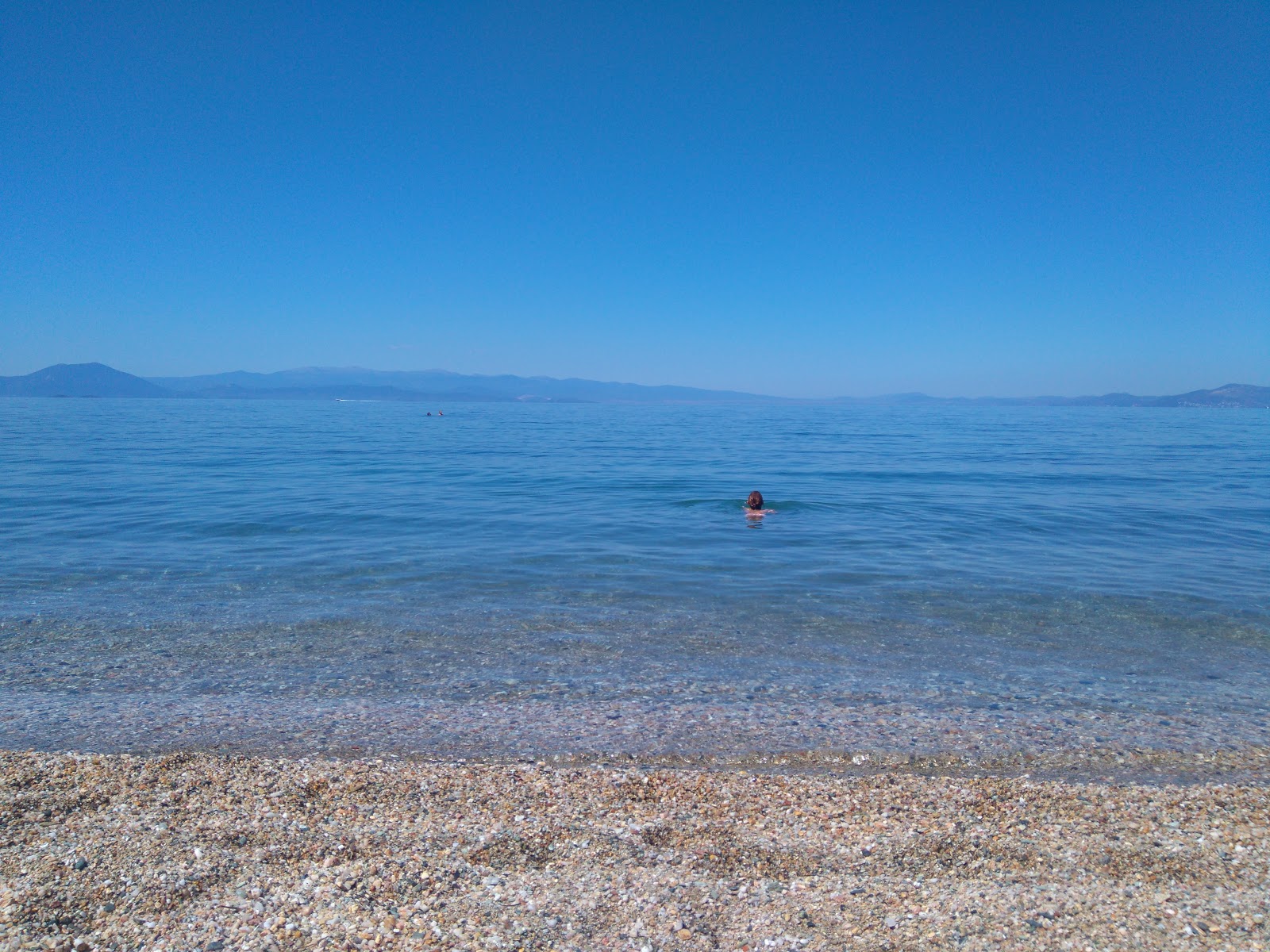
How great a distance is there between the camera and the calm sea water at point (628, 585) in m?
9.16

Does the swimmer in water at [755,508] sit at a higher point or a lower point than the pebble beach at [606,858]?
higher

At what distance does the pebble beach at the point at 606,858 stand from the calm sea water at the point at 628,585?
249cm

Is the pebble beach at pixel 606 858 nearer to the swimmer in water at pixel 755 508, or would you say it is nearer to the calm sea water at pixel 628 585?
the calm sea water at pixel 628 585

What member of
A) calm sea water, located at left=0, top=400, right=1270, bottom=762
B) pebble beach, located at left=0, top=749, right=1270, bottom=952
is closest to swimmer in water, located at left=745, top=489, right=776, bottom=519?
calm sea water, located at left=0, top=400, right=1270, bottom=762

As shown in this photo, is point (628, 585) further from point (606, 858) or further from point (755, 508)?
point (606, 858)

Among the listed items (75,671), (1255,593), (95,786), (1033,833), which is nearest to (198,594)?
(75,671)

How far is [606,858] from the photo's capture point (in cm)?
495

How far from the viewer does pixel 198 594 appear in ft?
41.5

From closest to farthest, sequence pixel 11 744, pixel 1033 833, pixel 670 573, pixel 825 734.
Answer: pixel 1033 833
pixel 11 744
pixel 825 734
pixel 670 573

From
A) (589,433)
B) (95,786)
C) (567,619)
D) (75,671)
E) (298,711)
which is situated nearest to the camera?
(95,786)

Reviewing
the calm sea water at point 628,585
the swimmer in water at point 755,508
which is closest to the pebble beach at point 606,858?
the calm sea water at point 628,585

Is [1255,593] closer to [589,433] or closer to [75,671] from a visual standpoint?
[75,671]

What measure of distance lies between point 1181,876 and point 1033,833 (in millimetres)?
843

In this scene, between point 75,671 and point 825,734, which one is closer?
point 825,734
